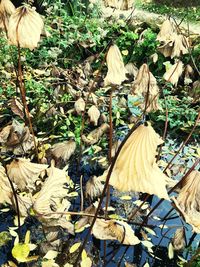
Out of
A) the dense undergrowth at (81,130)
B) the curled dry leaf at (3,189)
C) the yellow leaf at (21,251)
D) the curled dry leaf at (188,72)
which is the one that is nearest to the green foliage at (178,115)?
the dense undergrowth at (81,130)

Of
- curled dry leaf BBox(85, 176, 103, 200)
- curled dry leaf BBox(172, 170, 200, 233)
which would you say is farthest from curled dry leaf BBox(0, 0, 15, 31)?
curled dry leaf BBox(172, 170, 200, 233)

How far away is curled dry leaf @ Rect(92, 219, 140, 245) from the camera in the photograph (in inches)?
42.1

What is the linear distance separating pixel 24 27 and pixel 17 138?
0.68 meters

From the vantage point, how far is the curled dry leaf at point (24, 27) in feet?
3.88

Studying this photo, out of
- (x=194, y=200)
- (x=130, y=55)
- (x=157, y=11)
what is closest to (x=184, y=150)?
(x=130, y=55)

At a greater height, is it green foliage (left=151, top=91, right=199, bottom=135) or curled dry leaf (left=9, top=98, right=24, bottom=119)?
curled dry leaf (left=9, top=98, right=24, bottom=119)

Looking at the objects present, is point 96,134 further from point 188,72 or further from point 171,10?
point 171,10

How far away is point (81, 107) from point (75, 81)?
42 cm

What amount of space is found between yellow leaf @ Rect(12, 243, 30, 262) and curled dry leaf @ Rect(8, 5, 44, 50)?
674 millimetres

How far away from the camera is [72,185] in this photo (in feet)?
6.11

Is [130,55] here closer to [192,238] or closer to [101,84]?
[101,84]

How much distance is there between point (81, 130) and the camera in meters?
1.98

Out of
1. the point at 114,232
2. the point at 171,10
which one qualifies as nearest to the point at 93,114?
the point at 114,232

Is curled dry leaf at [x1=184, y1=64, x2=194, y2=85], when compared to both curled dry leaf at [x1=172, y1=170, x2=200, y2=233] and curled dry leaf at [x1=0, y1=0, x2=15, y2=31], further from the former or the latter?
curled dry leaf at [x1=172, y1=170, x2=200, y2=233]
